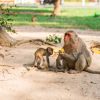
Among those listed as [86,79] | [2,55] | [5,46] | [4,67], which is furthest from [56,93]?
[5,46]

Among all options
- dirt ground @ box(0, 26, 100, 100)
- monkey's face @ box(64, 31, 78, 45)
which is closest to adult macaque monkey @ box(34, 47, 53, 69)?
dirt ground @ box(0, 26, 100, 100)

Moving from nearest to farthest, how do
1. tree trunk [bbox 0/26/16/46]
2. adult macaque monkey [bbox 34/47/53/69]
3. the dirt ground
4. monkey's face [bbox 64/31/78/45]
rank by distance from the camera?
the dirt ground
monkey's face [bbox 64/31/78/45]
adult macaque monkey [bbox 34/47/53/69]
tree trunk [bbox 0/26/16/46]

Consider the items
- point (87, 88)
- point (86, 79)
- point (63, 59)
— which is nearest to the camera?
point (87, 88)

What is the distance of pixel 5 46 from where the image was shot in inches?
587

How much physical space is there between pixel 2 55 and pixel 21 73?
2318 mm

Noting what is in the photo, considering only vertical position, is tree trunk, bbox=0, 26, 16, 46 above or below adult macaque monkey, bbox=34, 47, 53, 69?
below

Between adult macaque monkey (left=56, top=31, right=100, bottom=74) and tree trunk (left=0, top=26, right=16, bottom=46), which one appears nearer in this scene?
adult macaque monkey (left=56, top=31, right=100, bottom=74)

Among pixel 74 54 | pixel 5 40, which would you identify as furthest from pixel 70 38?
pixel 5 40

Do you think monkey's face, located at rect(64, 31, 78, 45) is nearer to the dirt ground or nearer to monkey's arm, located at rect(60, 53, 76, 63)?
monkey's arm, located at rect(60, 53, 76, 63)

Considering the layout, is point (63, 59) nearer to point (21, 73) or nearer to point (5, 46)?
point (21, 73)

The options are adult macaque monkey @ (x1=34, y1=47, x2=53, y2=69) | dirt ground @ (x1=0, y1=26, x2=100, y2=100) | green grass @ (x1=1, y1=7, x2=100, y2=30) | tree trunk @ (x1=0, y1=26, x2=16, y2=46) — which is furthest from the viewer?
green grass @ (x1=1, y1=7, x2=100, y2=30)

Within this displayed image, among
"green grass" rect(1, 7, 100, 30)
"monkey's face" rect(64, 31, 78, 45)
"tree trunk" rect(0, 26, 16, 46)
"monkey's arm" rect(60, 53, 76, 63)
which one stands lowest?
"green grass" rect(1, 7, 100, 30)

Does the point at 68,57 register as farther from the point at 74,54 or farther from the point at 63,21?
the point at 63,21

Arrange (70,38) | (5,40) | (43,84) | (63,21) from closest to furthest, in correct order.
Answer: (43,84) → (70,38) → (5,40) → (63,21)
